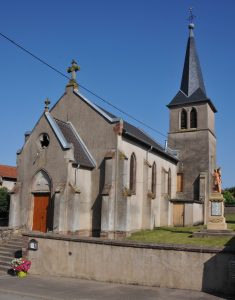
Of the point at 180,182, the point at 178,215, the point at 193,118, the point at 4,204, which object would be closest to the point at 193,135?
the point at 193,118

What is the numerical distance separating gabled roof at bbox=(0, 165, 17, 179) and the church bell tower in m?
21.5

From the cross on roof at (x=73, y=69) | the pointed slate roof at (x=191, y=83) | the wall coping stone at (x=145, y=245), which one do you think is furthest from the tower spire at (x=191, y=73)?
the wall coping stone at (x=145, y=245)

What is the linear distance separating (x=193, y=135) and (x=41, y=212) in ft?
65.8

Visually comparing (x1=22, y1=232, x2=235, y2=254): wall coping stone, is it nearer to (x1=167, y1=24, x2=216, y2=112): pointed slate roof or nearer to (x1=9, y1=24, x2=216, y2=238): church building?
(x1=9, y1=24, x2=216, y2=238): church building

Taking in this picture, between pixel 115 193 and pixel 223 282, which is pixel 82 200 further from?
pixel 223 282

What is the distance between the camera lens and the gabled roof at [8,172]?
46.7m

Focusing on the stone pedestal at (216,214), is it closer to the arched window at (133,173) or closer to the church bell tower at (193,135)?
the arched window at (133,173)

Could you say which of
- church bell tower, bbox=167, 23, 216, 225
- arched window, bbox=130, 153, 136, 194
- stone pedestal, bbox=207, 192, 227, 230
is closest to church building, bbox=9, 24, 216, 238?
arched window, bbox=130, 153, 136, 194

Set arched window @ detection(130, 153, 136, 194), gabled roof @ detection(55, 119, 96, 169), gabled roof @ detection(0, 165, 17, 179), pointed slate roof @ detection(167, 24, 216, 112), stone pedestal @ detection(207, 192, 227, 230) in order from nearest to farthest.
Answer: stone pedestal @ detection(207, 192, 227, 230) < gabled roof @ detection(55, 119, 96, 169) < arched window @ detection(130, 153, 136, 194) < pointed slate roof @ detection(167, 24, 216, 112) < gabled roof @ detection(0, 165, 17, 179)

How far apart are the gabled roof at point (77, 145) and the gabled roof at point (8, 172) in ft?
80.7

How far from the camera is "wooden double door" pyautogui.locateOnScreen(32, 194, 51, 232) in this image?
21.7 meters

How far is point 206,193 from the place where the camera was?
34688mm

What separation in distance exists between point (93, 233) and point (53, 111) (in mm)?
9113

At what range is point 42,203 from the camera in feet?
72.5
